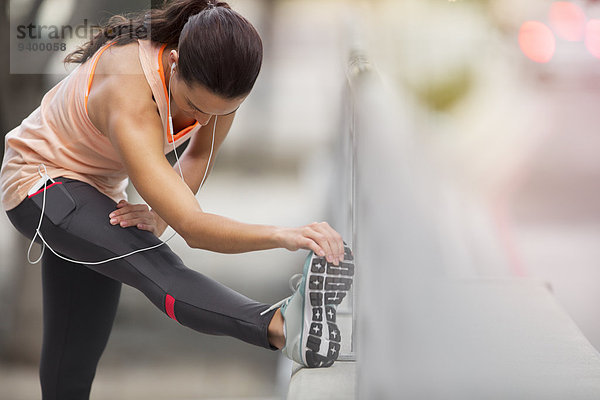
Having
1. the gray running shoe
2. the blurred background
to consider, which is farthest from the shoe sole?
the blurred background

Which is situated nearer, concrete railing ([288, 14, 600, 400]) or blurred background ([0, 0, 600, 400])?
concrete railing ([288, 14, 600, 400])

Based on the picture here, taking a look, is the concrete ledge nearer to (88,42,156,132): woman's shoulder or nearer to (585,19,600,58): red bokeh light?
(88,42,156,132): woman's shoulder

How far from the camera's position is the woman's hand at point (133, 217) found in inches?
39.3

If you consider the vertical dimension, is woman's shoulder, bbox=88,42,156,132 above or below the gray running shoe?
above

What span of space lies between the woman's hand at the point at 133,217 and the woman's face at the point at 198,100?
0.57 ft

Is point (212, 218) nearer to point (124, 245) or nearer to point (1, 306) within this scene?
point (124, 245)

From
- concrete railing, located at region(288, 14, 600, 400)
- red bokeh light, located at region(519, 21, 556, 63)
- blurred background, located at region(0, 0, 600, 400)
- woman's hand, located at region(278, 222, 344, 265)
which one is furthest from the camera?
red bokeh light, located at region(519, 21, 556, 63)

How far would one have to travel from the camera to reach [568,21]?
3113 mm

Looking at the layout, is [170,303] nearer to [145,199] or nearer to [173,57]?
[145,199]

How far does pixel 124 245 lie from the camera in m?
0.98

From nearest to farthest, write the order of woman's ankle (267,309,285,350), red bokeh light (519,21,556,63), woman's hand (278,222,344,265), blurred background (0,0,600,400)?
woman's hand (278,222,344,265) → woman's ankle (267,309,285,350) → blurred background (0,0,600,400) → red bokeh light (519,21,556,63)

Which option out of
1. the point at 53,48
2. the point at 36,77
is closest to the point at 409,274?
the point at 53,48

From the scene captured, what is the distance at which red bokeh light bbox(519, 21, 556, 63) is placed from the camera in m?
3.25

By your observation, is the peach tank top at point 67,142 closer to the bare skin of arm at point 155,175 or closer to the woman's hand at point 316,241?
the bare skin of arm at point 155,175
